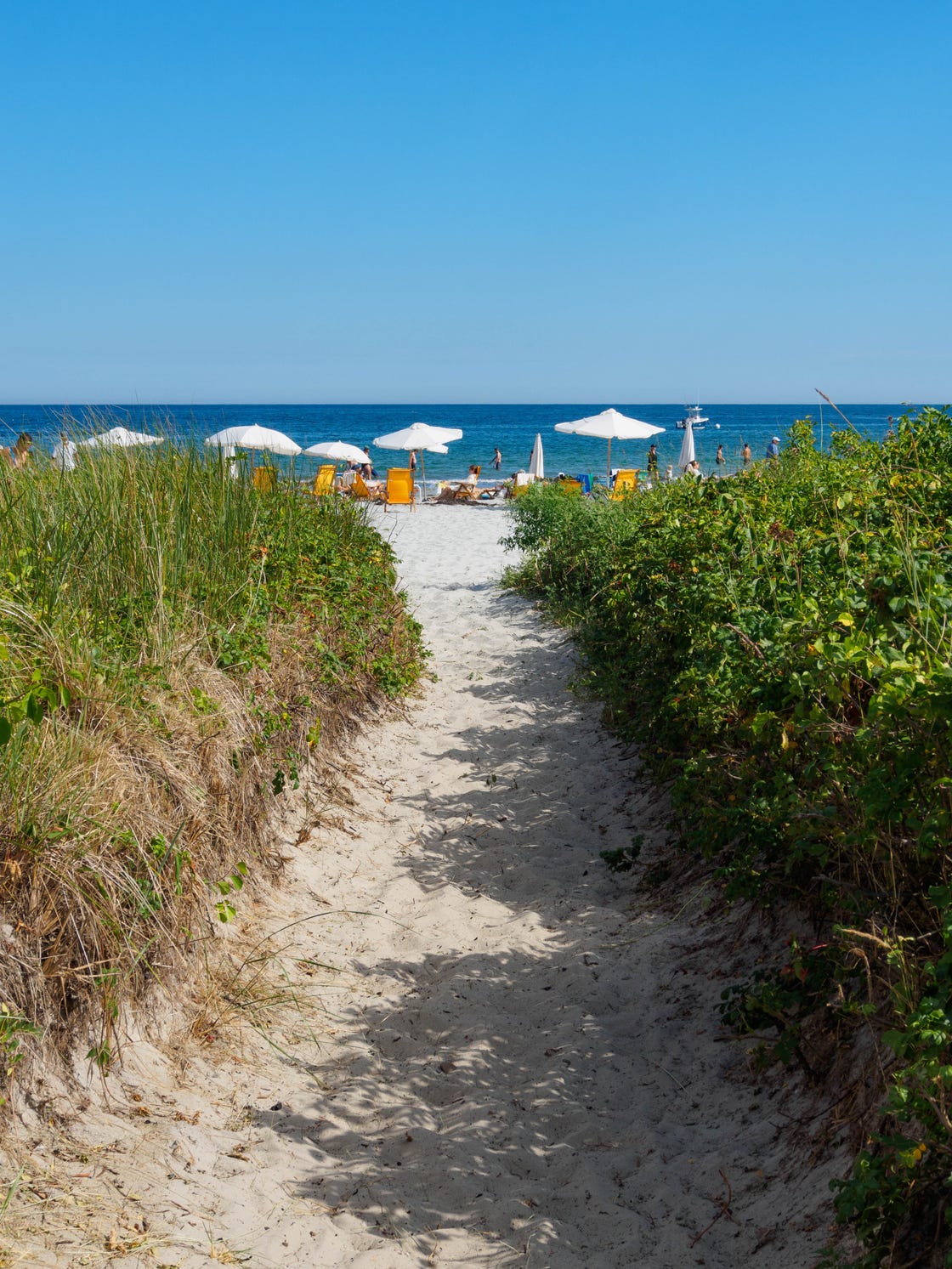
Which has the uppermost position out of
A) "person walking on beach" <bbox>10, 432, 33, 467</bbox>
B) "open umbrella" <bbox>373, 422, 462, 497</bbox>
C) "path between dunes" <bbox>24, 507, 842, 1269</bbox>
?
"open umbrella" <bbox>373, 422, 462, 497</bbox>

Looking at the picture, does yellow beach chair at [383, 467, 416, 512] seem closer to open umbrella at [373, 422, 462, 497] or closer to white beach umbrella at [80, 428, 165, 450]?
open umbrella at [373, 422, 462, 497]

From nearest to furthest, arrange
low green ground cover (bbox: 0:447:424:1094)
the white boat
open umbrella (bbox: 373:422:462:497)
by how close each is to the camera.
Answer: low green ground cover (bbox: 0:447:424:1094)
the white boat
open umbrella (bbox: 373:422:462:497)

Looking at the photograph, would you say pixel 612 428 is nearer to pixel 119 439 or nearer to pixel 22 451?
pixel 119 439

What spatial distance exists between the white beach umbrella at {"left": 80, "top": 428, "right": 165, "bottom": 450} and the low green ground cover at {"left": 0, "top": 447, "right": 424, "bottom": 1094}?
0.13m

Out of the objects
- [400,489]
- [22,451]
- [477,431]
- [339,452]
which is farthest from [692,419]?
[477,431]

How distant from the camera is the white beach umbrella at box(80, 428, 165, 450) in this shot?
573 cm

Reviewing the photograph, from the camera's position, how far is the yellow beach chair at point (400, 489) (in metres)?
21.0

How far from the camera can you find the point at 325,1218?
2672mm

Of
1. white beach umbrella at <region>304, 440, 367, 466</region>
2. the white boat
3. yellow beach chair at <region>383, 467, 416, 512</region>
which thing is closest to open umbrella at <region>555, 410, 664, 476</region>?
the white boat

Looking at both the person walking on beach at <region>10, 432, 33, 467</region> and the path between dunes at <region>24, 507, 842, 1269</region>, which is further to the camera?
the person walking on beach at <region>10, 432, 33, 467</region>

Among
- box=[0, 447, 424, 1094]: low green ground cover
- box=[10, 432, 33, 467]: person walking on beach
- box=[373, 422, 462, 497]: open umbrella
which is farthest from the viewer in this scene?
box=[373, 422, 462, 497]: open umbrella

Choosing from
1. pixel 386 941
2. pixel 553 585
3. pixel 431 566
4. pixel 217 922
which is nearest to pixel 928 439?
pixel 386 941

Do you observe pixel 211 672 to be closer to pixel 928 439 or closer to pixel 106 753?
pixel 106 753

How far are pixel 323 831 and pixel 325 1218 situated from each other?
2.46 metres
